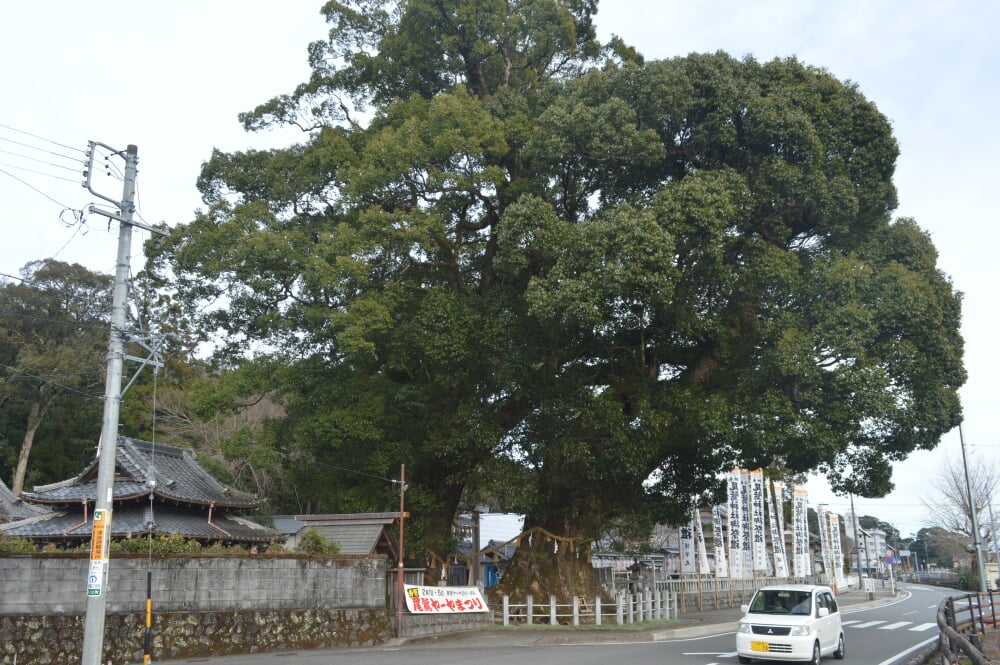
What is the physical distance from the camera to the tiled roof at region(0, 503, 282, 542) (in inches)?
739

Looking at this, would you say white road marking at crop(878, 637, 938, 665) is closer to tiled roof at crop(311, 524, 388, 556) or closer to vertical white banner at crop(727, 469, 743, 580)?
vertical white banner at crop(727, 469, 743, 580)

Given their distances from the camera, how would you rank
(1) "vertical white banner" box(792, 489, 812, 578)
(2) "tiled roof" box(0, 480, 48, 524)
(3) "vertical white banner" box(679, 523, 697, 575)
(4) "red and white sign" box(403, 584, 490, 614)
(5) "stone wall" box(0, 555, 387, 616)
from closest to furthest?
(5) "stone wall" box(0, 555, 387, 616), (4) "red and white sign" box(403, 584, 490, 614), (2) "tiled roof" box(0, 480, 48, 524), (3) "vertical white banner" box(679, 523, 697, 575), (1) "vertical white banner" box(792, 489, 812, 578)

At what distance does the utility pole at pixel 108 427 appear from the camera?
10883 millimetres

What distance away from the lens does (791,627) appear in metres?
13.0

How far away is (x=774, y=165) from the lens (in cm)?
2052

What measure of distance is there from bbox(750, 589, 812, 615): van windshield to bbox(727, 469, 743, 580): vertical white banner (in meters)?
13.4

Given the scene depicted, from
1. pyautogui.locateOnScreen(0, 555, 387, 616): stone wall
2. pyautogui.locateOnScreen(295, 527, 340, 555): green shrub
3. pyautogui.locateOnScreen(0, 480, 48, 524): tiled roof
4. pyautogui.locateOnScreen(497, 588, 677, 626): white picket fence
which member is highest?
pyautogui.locateOnScreen(0, 480, 48, 524): tiled roof

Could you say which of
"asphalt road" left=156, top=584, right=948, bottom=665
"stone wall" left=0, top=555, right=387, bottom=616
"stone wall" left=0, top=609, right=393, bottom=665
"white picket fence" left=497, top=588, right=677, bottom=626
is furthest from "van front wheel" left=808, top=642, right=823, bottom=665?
"stone wall" left=0, top=555, right=387, bottom=616

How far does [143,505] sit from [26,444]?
26.8 meters

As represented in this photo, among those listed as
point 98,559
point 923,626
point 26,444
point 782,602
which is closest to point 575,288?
point 782,602

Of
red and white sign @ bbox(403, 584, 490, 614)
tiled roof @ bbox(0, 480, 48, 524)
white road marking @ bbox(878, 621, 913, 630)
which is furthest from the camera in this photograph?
tiled roof @ bbox(0, 480, 48, 524)

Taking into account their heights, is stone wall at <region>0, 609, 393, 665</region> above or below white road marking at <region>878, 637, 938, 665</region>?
above

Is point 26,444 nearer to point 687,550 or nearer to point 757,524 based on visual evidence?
point 687,550

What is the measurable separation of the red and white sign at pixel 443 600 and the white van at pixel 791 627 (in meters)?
8.34
